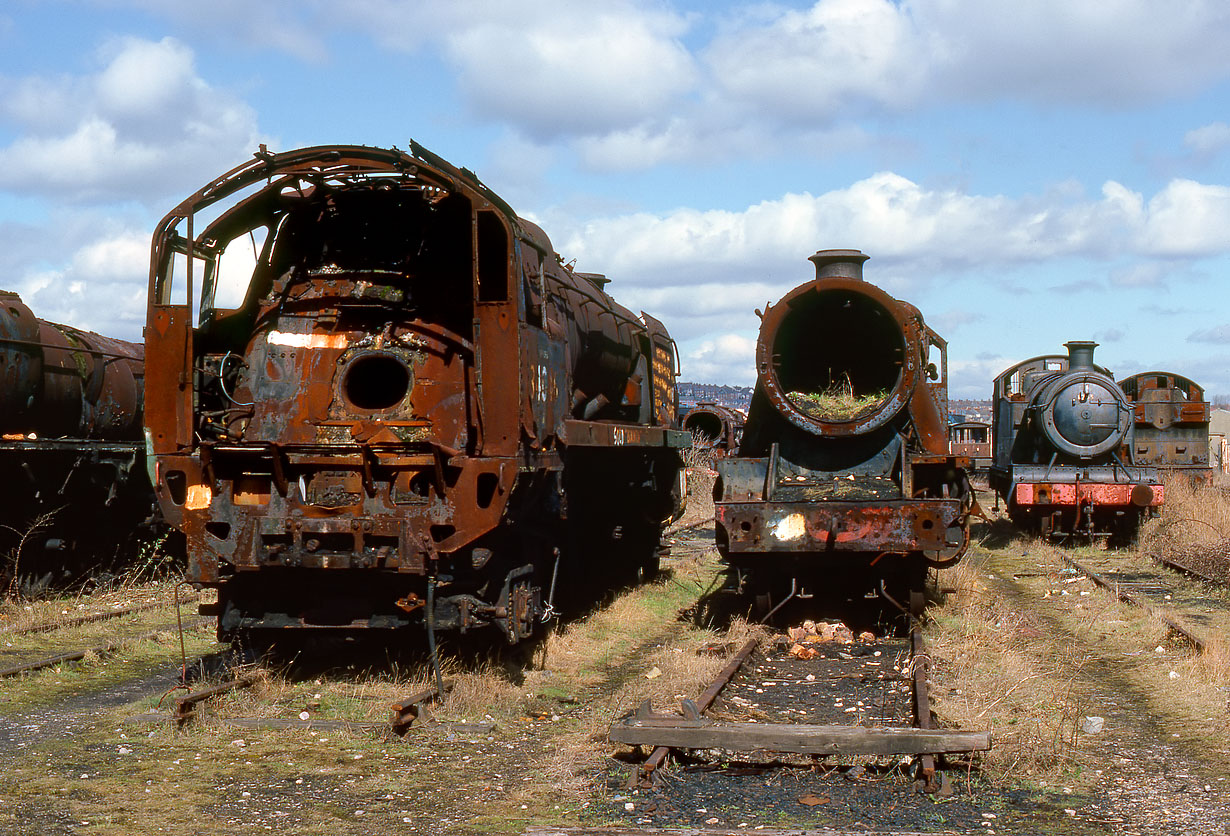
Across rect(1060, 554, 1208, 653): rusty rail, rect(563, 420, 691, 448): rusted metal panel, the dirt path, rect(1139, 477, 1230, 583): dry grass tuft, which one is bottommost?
the dirt path

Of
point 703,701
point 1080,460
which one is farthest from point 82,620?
point 1080,460

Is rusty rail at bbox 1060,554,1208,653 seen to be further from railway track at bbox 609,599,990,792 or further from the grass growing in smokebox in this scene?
the grass growing in smokebox

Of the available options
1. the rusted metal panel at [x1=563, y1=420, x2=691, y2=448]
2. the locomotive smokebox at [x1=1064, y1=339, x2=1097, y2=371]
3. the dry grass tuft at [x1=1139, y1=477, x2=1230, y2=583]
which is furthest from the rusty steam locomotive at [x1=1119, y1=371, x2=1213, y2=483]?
the rusted metal panel at [x1=563, y1=420, x2=691, y2=448]

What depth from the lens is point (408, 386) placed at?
26.7ft

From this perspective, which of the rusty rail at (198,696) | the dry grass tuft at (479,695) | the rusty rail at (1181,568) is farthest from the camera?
the rusty rail at (1181,568)

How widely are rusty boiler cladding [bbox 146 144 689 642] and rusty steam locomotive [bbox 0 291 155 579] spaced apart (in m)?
4.55

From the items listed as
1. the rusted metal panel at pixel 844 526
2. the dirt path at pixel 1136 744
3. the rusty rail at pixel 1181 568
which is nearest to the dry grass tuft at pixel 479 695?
the rusted metal panel at pixel 844 526

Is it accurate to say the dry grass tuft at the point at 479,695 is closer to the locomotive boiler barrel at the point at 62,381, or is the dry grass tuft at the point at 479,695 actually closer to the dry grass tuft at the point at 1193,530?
the locomotive boiler barrel at the point at 62,381

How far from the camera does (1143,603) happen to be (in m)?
11.9

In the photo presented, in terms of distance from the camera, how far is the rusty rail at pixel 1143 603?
31.0ft

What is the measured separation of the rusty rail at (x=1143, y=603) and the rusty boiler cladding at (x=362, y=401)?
5.16 meters

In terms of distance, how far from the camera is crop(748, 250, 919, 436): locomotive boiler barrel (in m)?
10.3

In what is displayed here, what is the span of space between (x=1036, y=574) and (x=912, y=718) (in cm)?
906

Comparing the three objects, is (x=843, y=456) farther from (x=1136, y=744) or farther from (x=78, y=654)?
(x=78, y=654)
